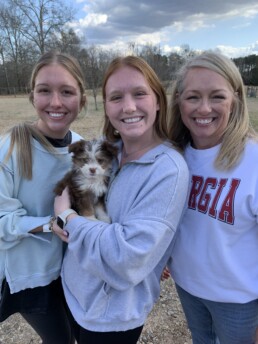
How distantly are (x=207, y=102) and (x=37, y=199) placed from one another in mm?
1549

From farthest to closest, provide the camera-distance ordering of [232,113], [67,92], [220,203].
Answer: [67,92] < [232,113] < [220,203]

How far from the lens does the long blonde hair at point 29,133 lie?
7.69ft

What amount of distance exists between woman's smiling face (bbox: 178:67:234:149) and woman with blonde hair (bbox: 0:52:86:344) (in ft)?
3.34

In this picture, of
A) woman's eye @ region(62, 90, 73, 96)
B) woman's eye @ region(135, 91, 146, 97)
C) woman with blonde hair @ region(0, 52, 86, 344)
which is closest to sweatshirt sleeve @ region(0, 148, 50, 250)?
woman with blonde hair @ region(0, 52, 86, 344)

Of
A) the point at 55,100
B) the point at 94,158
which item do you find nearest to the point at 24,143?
the point at 55,100

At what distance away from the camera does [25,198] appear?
2.45 metres

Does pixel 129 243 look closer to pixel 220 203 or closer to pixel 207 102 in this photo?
pixel 220 203

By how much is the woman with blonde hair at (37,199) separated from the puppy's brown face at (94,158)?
163 millimetres

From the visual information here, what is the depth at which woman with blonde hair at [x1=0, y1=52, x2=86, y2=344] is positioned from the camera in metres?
2.33

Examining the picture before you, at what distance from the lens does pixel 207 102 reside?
87.3 inches

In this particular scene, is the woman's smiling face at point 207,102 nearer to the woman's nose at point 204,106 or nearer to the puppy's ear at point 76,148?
the woman's nose at point 204,106

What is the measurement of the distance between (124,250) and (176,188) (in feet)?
1.68

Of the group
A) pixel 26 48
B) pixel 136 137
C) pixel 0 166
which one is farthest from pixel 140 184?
pixel 26 48

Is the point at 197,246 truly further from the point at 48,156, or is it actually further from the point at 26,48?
the point at 26,48
